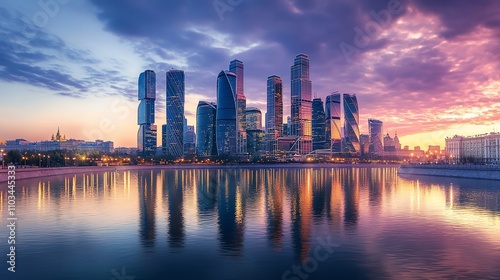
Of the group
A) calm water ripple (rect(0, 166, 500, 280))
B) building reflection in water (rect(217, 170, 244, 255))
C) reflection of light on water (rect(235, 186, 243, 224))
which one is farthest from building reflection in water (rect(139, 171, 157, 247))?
reflection of light on water (rect(235, 186, 243, 224))

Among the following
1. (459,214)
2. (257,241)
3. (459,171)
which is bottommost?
(459,214)

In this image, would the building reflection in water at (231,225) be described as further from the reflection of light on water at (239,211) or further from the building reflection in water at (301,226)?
the building reflection in water at (301,226)

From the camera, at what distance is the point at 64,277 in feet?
70.5

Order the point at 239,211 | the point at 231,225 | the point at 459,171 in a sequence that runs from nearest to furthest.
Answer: the point at 231,225
the point at 239,211
the point at 459,171

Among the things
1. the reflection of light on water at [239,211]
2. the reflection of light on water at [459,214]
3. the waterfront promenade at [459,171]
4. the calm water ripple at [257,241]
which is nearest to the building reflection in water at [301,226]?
the calm water ripple at [257,241]

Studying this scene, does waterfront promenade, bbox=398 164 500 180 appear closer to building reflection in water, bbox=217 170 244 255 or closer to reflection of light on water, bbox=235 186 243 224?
reflection of light on water, bbox=235 186 243 224

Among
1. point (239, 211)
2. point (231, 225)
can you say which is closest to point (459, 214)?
point (239, 211)

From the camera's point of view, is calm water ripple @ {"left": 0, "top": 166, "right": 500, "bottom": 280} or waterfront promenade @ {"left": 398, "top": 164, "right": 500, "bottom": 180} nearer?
calm water ripple @ {"left": 0, "top": 166, "right": 500, "bottom": 280}

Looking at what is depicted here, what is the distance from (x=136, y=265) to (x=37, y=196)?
45.8m

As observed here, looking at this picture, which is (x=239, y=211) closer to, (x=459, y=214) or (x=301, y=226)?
(x=301, y=226)

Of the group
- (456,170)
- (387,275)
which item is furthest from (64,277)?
(456,170)

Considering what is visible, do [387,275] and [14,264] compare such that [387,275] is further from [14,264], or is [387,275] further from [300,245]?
[14,264]

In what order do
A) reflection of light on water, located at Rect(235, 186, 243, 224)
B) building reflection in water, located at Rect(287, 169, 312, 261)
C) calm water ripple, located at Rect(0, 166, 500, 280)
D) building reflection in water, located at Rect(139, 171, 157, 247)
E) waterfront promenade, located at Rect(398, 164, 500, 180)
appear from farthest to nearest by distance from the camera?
waterfront promenade, located at Rect(398, 164, 500, 180)
reflection of light on water, located at Rect(235, 186, 243, 224)
building reflection in water, located at Rect(139, 171, 157, 247)
building reflection in water, located at Rect(287, 169, 312, 261)
calm water ripple, located at Rect(0, 166, 500, 280)

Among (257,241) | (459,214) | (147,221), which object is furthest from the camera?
(459,214)
